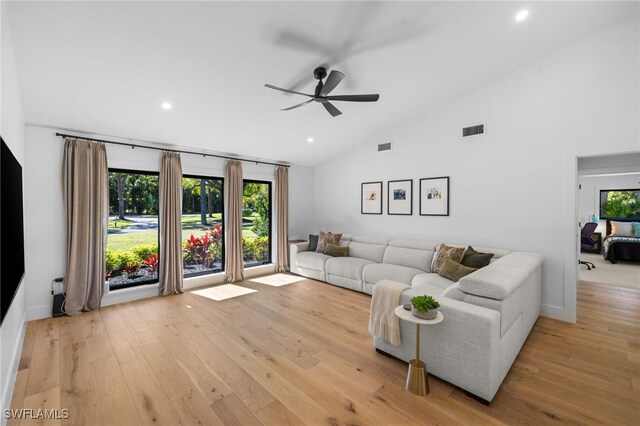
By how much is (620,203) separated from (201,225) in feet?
36.6

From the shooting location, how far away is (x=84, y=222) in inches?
152

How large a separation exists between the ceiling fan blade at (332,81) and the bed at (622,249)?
8.12m

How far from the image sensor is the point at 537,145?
378 cm

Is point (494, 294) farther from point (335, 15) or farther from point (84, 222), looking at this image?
point (84, 222)

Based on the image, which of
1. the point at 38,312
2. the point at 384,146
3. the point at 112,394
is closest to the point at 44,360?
the point at 112,394

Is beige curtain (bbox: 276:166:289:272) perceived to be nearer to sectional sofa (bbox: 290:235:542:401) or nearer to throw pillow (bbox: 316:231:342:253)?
throw pillow (bbox: 316:231:342:253)

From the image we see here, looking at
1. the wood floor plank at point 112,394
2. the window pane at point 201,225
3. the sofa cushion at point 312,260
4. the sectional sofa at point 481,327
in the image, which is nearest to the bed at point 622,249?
the sectional sofa at point 481,327

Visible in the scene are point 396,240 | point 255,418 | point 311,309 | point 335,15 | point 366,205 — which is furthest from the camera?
point 366,205

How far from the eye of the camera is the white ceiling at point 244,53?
2.38m

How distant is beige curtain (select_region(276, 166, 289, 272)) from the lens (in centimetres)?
626

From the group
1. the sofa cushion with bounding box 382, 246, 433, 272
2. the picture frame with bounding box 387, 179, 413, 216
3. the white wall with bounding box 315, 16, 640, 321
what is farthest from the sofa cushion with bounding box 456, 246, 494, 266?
the picture frame with bounding box 387, 179, 413, 216

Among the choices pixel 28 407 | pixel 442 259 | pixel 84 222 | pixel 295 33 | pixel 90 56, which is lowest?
pixel 28 407

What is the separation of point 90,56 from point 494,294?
13.6 ft

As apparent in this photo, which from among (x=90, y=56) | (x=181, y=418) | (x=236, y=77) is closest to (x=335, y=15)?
(x=236, y=77)
